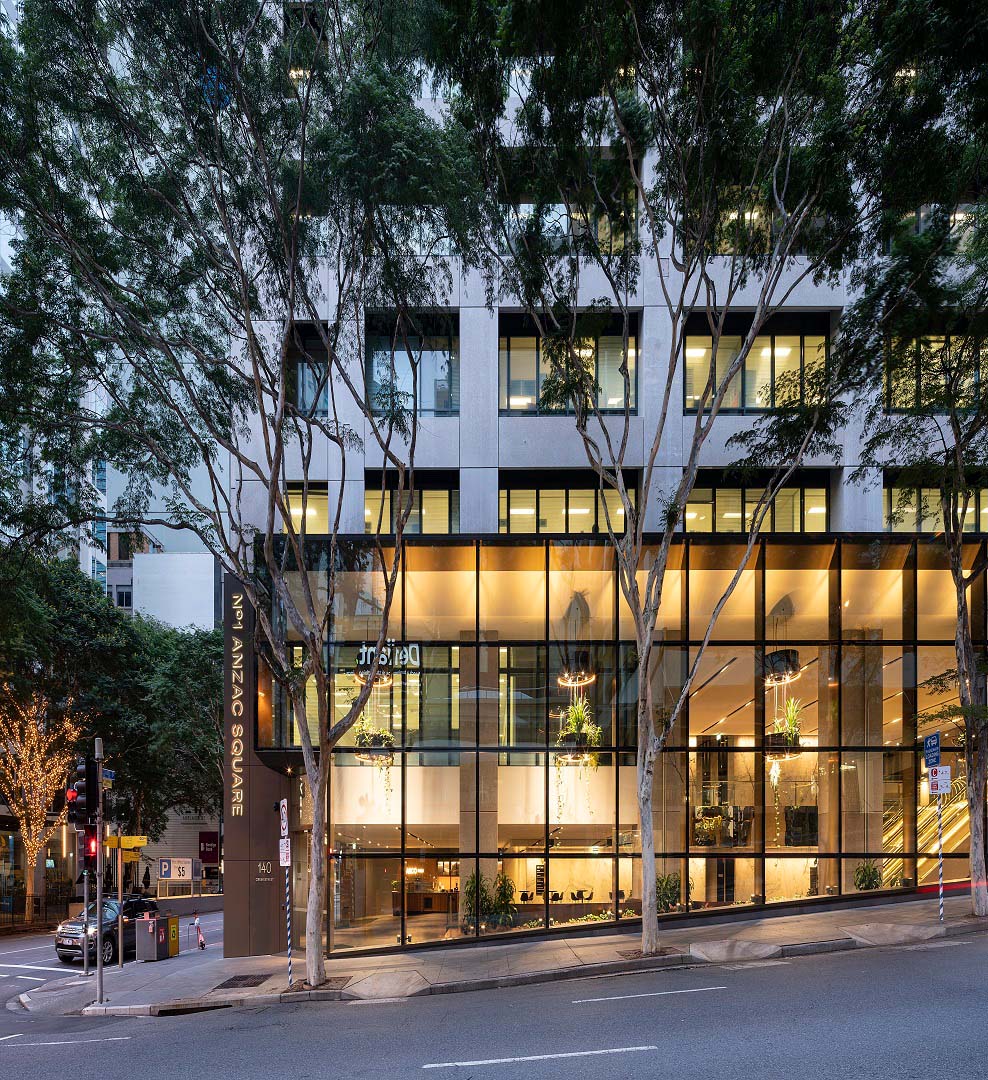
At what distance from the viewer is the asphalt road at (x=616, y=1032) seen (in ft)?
30.2

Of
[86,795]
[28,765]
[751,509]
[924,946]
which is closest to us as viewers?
[924,946]

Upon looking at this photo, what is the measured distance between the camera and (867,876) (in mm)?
20500

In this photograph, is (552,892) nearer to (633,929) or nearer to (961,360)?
(633,929)

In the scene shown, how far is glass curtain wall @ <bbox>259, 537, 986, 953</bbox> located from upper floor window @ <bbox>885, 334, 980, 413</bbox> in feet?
12.2

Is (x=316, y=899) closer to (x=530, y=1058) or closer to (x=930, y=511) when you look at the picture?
(x=530, y=1058)

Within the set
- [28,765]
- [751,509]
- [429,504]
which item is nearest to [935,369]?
[751,509]

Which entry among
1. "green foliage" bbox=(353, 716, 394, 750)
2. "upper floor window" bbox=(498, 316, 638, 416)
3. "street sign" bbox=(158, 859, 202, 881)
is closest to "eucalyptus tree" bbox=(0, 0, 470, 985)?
"green foliage" bbox=(353, 716, 394, 750)

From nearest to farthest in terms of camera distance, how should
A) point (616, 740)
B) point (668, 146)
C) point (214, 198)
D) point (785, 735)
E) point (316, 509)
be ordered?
point (668, 146) < point (214, 198) < point (616, 740) < point (785, 735) < point (316, 509)

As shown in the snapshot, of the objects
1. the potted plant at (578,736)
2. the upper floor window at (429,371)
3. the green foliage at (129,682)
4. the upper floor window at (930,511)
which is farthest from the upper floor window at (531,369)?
the green foliage at (129,682)

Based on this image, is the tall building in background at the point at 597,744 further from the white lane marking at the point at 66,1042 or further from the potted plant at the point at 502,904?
the white lane marking at the point at 66,1042

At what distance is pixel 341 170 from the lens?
609 inches

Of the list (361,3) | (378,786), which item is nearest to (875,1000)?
(378,786)

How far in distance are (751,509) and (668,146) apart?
1128 cm

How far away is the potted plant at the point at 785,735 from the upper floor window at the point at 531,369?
857cm
